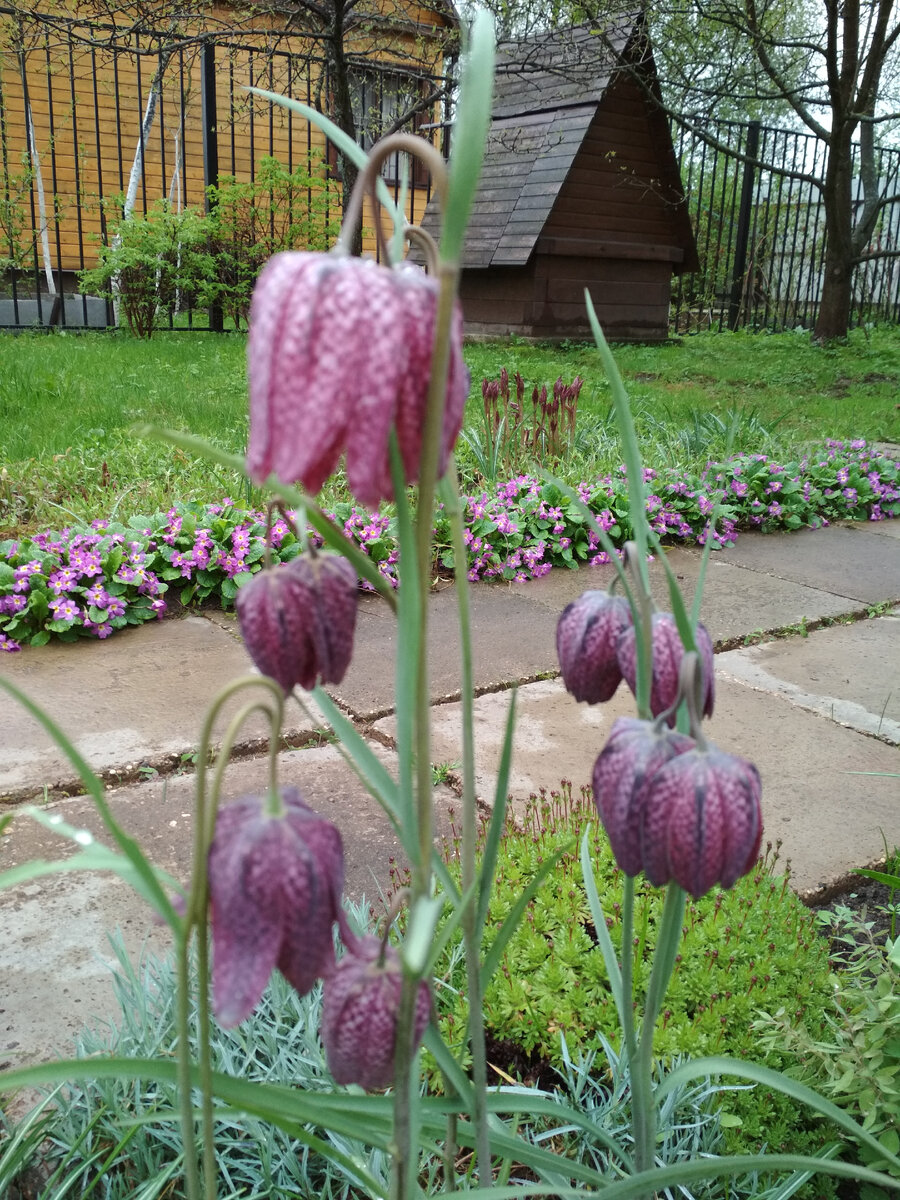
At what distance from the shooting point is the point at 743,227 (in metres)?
11.5

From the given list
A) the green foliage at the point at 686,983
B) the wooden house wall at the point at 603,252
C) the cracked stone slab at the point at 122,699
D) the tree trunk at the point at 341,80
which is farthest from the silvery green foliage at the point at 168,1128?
the wooden house wall at the point at 603,252

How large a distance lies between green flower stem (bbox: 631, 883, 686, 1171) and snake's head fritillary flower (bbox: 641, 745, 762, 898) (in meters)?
0.08

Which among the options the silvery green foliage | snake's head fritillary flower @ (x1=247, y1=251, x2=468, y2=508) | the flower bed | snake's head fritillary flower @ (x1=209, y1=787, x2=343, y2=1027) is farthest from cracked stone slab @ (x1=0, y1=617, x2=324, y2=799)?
snake's head fritillary flower @ (x1=247, y1=251, x2=468, y2=508)

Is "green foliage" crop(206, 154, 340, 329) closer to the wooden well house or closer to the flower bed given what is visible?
the wooden well house

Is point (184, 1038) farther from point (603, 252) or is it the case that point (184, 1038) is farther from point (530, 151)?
point (603, 252)

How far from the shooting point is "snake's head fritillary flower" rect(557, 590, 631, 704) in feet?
2.84

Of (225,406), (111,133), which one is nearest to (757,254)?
(111,133)

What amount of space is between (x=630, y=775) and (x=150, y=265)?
27.2 ft

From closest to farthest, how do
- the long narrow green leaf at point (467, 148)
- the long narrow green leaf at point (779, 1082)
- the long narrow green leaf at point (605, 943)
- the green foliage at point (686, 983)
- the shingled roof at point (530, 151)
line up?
the long narrow green leaf at point (467, 148) < the long narrow green leaf at point (779, 1082) < the long narrow green leaf at point (605, 943) < the green foliage at point (686, 983) < the shingled roof at point (530, 151)

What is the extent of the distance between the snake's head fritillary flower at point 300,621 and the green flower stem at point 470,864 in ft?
0.25

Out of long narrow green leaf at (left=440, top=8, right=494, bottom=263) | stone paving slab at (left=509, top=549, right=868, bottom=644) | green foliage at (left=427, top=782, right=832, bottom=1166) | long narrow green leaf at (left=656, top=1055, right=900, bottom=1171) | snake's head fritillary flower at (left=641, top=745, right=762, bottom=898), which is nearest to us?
long narrow green leaf at (left=440, top=8, right=494, bottom=263)

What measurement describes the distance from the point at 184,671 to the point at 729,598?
1644 mm

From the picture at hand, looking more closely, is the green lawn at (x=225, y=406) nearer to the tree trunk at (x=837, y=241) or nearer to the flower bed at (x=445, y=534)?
the flower bed at (x=445, y=534)

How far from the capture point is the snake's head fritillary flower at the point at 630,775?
75 centimetres
